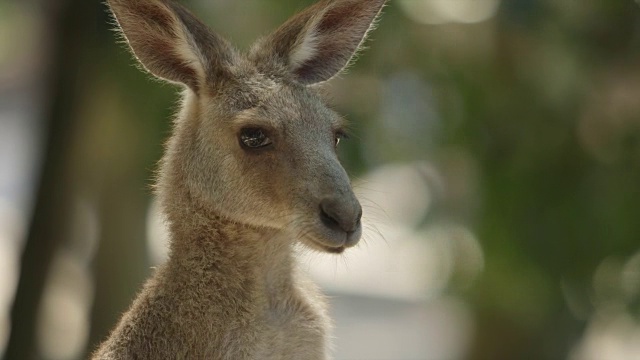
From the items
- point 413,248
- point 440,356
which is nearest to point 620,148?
point 413,248

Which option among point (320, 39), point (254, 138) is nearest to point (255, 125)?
point (254, 138)

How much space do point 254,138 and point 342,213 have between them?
1.92 feet

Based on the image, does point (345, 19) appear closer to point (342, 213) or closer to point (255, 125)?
point (255, 125)

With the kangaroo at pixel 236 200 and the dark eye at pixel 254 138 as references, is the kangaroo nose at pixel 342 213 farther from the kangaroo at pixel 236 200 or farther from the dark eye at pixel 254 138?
the dark eye at pixel 254 138

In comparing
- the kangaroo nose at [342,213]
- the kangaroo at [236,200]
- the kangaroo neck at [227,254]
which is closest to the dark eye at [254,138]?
the kangaroo at [236,200]

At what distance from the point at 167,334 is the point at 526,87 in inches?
296

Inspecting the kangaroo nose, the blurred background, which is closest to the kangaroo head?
the kangaroo nose

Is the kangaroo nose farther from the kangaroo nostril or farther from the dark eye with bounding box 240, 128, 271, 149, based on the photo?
the dark eye with bounding box 240, 128, 271, 149

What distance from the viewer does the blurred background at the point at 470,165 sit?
11242 millimetres

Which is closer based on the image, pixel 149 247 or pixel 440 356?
pixel 149 247

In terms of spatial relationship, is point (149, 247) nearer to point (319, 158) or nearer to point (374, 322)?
point (374, 322)

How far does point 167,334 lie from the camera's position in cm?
502

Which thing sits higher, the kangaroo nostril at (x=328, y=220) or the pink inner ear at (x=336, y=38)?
the pink inner ear at (x=336, y=38)

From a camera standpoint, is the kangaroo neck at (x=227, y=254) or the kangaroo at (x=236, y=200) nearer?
the kangaroo at (x=236, y=200)
